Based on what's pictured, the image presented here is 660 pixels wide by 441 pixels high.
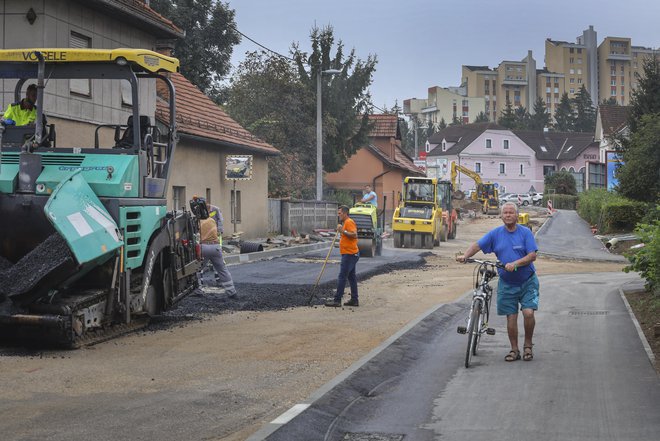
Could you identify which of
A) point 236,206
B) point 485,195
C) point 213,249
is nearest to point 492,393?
point 213,249

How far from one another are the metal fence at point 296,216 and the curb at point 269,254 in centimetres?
530

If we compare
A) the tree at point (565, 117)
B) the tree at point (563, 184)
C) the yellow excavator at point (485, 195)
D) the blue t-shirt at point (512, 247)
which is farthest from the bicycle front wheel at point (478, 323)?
the tree at point (565, 117)

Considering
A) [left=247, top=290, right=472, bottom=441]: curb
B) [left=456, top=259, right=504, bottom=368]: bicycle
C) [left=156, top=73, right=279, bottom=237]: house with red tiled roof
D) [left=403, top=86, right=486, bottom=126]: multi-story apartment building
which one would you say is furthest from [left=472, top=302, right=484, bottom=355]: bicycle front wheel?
[left=403, top=86, right=486, bottom=126]: multi-story apartment building

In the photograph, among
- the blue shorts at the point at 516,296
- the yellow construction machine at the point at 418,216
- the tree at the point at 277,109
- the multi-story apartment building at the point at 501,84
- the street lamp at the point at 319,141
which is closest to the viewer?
the blue shorts at the point at 516,296

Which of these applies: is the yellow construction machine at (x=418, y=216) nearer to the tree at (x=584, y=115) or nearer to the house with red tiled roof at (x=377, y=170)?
the house with red tiled roof at (x=377, y=170)

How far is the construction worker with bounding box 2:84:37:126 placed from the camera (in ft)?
39.3

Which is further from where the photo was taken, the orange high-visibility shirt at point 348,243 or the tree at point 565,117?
the tree at point 565,117

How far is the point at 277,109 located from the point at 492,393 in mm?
44883

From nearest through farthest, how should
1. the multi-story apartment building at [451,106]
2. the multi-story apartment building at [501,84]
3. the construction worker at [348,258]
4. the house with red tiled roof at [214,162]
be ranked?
the construction worker at [348,258], the house with red tiled roof at [214,162], the multi-story apartment building at [451,106], the multi-story apartment building at [501,84]

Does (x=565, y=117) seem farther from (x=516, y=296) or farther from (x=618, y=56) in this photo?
(x=516, y=296)

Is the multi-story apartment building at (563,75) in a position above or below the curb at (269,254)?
above

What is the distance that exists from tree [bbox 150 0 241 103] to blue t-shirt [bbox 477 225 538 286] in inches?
1481

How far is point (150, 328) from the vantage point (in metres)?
12.8

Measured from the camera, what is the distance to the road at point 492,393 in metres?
7.25
